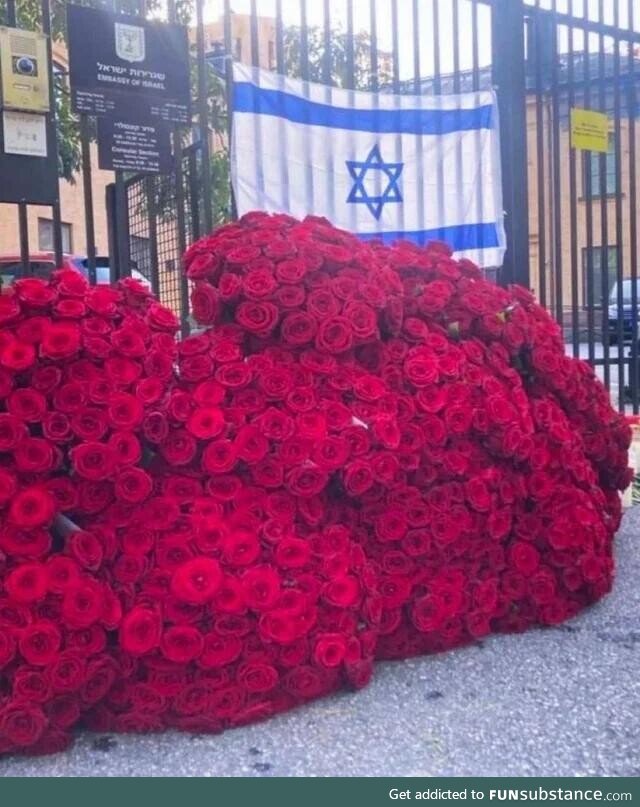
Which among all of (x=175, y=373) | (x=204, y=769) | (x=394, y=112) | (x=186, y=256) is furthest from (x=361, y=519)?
(x=394, y=112)

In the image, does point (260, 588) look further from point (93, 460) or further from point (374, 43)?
point (374, 43)

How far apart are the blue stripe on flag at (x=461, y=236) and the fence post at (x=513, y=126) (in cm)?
21

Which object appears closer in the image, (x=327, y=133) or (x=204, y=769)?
(x=204, y=769)

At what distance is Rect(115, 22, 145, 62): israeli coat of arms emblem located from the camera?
3.88 metres

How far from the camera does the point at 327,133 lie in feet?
15.6

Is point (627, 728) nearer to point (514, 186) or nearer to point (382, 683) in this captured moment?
point (382, 683)

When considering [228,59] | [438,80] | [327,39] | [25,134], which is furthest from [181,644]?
[438,80]

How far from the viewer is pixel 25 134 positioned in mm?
3656

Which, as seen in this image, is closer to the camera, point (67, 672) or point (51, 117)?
point (67, 672)

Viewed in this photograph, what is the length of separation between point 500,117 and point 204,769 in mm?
4285

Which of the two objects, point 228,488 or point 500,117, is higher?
point 500,117

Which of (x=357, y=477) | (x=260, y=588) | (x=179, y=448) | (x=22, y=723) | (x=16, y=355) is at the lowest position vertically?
(x=22, y=723)

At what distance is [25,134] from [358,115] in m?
1.84

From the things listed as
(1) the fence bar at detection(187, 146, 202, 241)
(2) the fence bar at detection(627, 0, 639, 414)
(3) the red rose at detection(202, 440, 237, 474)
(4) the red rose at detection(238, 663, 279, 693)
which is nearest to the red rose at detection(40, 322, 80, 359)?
(3) the red rose at detection(202, 440, 237, 474)
